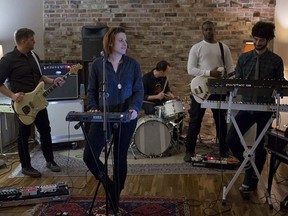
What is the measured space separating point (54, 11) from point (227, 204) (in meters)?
4.12

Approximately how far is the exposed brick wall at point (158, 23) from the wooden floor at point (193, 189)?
2138 millimetres

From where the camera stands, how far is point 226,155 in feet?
15.6

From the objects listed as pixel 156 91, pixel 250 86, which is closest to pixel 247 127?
pixel 250 86

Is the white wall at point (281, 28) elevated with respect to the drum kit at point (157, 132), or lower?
elevated

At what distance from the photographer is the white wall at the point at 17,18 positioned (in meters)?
5.85

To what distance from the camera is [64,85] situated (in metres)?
5.21

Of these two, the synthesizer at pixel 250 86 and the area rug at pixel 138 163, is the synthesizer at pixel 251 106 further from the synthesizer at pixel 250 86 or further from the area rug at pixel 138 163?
the area rug at pixel 138 163

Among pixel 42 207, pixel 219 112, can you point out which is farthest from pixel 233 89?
pixel 42 207

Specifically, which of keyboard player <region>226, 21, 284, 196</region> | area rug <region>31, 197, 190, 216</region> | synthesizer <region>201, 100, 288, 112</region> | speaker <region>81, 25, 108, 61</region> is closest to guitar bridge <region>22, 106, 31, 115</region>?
area rug <region>31, 197, 190, 216</region>

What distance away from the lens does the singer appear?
2.75 meters

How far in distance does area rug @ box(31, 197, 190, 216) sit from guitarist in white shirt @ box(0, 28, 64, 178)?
86 cm

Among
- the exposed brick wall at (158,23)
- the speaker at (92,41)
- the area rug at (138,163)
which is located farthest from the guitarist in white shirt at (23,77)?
the exposed brick wall at (158,23)

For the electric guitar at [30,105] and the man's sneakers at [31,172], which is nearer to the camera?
the electric guitar at [30,105]

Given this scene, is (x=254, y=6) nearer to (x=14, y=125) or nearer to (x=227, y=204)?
(x=227, y=204)
